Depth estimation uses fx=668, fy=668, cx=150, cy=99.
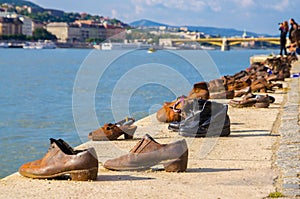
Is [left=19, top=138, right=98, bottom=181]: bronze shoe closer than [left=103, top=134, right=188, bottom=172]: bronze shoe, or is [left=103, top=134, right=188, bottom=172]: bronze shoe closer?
[left=19, top=138, right=98, bottom=181]: bronze shoe

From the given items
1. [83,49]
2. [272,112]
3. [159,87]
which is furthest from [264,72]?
[83,49]

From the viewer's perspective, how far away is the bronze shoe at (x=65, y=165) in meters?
5.92

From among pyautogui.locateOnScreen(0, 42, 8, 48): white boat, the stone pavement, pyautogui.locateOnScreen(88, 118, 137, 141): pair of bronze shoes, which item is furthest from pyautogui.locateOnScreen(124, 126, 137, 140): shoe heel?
pyautogui.locateOnScreen(0, 42, 8, 48): white boat

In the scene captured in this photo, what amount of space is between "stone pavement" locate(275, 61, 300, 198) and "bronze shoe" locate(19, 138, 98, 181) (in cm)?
166

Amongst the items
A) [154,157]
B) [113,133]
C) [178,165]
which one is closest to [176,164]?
[178,165]

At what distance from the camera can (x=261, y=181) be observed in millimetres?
6043

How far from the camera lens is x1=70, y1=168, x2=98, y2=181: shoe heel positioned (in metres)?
5.95

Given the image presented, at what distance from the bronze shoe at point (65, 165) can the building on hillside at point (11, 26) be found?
191 metres

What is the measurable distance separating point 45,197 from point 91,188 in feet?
1.55

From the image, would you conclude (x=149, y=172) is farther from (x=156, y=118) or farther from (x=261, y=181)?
(x=156, y=118)

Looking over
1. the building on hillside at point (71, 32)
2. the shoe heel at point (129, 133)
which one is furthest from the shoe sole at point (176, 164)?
the building on hillside at point (71, 32)

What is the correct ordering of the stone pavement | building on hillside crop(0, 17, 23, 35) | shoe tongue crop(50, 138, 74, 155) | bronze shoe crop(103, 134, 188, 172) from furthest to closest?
building on hillside crop(0, 17, 23, 35)
bronze shoe crop(103, 134, 188, 172)
shoe tongue crop(50, 138, 74, 155)
the stone pavement

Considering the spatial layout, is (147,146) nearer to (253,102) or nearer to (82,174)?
(82,174)

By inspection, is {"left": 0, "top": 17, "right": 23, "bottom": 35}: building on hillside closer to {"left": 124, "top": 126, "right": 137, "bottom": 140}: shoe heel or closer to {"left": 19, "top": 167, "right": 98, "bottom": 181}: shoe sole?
{"left": 124, "top": 126, "right": 137, "bottom": 140}: shoe heel
